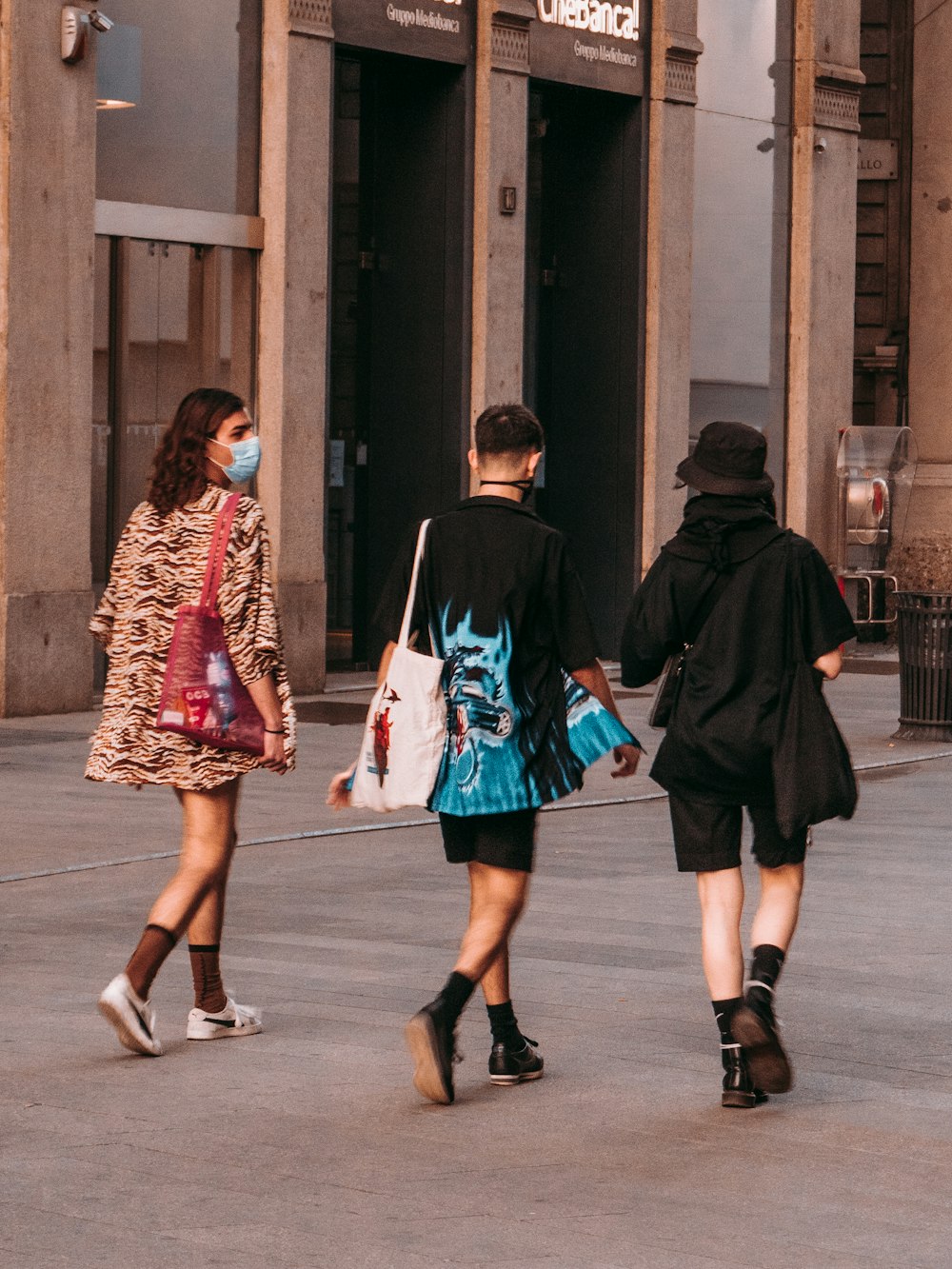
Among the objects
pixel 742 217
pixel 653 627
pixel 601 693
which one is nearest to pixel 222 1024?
pixel 601 693

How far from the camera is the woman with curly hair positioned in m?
6.56

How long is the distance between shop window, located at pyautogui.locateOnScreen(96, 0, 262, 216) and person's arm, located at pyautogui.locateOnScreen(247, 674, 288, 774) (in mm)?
10748

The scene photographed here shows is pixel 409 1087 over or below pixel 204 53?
below

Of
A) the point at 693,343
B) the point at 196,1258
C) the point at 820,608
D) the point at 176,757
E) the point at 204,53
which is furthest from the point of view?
the point at 693,343

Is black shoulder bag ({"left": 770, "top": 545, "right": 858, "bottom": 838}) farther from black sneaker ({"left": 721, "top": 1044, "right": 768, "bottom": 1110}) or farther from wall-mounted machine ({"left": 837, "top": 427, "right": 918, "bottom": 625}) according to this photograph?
wall-mounted machine ({"left": 837, "top": 427, "right": 918, "bottom": 625})

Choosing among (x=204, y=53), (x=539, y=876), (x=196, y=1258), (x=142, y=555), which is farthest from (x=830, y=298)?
(x=196, y=1258)

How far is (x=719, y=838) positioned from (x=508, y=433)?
1.16 m

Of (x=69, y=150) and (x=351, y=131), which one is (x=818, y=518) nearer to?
(x=351, y=131)

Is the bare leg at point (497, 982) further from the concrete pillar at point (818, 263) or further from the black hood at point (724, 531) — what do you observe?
the concrete pillar at point (818, 263)

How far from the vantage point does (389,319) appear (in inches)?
760

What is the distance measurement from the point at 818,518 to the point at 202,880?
56.5 feet

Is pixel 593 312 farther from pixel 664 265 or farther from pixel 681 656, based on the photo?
pixel 681 656

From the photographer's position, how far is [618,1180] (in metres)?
5.30

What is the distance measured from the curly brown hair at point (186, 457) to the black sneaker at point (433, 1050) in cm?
159
